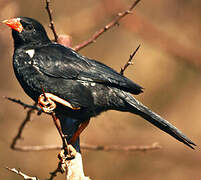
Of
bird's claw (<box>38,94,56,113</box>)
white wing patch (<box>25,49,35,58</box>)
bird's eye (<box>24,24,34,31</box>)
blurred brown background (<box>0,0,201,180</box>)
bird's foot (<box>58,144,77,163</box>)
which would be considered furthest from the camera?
blurred brown background (<box>0,0,201,180</box>)

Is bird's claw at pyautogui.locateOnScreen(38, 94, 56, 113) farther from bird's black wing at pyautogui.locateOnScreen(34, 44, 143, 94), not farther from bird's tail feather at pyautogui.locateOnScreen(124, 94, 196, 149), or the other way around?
bird's tail feather at pyautogui.locateOnScreen(124, 94, 196, 149)

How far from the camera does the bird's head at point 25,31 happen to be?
5.29m

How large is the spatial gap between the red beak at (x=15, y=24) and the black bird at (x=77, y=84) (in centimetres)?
29

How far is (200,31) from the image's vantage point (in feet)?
25.5

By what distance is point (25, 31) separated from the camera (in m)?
5.38

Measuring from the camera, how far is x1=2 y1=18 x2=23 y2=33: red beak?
5242 mm

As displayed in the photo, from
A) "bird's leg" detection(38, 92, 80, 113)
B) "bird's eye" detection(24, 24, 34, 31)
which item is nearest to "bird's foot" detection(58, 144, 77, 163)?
"bird's leg" detection(38, 92, 80, 113)

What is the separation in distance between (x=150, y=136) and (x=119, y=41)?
240 centimetres

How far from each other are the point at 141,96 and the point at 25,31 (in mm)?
3589

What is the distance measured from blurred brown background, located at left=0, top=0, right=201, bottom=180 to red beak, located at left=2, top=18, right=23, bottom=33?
4.72 feet

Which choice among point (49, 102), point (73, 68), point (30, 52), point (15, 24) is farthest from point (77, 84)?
point (15, 24)

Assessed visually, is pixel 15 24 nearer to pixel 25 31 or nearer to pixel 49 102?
pixel 25 31

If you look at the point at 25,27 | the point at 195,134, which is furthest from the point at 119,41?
the point at 25,27

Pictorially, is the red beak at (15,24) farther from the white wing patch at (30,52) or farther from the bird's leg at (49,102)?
the bird's leg at (49,102)
